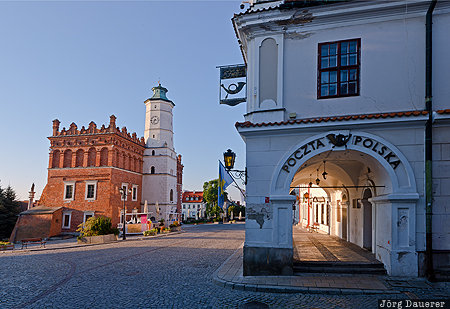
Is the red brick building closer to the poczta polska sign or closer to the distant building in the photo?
the distant building

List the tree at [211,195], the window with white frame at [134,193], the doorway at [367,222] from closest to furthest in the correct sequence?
the doorway at [367,222], the window with white frame at [134,193], the tree at [211,195]

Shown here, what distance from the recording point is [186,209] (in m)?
101

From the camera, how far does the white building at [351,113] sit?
28.9ft

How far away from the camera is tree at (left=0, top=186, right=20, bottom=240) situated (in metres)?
33.9

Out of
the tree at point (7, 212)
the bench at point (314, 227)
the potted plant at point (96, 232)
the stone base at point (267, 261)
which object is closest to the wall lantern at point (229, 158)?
the stone base at point (267, 261)

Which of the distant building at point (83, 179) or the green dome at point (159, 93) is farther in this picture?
the green dome at point (159, 93)

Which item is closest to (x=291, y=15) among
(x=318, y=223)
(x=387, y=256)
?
(x=387, y=256)

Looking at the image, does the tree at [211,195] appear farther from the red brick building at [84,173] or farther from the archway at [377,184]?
the archway at [377,184]

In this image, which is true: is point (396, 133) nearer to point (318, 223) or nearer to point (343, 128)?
point (343, 128)

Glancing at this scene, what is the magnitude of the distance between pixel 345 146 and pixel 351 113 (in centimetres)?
111

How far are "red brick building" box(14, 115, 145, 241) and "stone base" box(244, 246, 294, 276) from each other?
2836 cm

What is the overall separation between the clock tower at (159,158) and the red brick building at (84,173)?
6056mm

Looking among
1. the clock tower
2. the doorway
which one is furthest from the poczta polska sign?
→ the clock tower

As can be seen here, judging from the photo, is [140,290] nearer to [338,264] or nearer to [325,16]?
[338,264]
